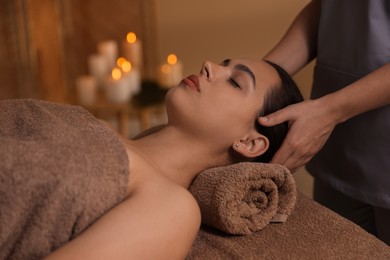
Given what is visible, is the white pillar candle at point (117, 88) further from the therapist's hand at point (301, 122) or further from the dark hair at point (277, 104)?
the therapist's hand at point (301, 122)

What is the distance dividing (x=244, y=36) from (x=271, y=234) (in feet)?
6.35

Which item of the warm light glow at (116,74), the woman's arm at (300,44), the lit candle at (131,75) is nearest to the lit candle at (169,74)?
the lit candle at (131,75)

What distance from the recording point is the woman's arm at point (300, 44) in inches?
64.8

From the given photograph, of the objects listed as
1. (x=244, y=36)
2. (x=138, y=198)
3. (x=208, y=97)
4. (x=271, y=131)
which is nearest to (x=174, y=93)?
(x=208, y=97)

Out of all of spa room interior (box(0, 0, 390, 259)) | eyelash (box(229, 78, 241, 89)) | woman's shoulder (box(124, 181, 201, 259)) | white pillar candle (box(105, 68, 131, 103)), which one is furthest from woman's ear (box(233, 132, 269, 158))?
white pillar candle (box(105, 68, 131, 103))

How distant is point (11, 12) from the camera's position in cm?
315

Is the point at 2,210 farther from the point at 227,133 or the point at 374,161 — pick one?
the point at 374,161

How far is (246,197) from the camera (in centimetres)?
125

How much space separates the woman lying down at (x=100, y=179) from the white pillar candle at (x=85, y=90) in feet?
4.85

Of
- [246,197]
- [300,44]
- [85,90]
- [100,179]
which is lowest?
[85,90]

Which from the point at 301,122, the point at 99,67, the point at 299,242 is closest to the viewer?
the point at 299,242

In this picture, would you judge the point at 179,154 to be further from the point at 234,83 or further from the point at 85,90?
the point at 85,90

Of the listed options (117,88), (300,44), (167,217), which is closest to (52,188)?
(167,217)

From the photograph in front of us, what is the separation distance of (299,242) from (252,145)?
319mm
